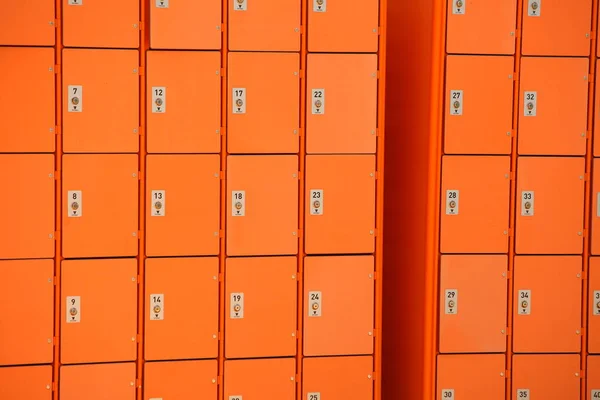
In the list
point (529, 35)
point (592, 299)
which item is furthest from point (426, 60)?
point (592, 299)

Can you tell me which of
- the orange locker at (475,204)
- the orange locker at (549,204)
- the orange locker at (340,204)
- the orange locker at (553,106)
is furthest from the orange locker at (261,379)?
the orange locker at (553,106)

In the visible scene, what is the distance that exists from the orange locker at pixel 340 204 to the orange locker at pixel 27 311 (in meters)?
1.35

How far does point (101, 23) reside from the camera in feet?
9.96

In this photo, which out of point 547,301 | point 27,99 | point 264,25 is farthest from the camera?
point 547,301

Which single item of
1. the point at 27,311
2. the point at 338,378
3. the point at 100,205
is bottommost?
the point at 338,378

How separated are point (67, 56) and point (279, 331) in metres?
1.78

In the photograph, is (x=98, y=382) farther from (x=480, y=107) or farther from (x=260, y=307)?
(x=480, y=107)

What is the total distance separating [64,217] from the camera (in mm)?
3055

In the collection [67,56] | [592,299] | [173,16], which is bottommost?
[592,299]

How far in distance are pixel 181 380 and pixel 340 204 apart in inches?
48.9

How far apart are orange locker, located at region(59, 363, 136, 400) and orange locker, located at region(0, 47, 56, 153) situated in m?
1.13

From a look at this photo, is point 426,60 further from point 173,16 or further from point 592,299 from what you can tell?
point 592,299

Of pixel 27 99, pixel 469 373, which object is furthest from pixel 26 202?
pixel 469 373

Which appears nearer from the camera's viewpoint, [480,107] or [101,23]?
[101,23]
